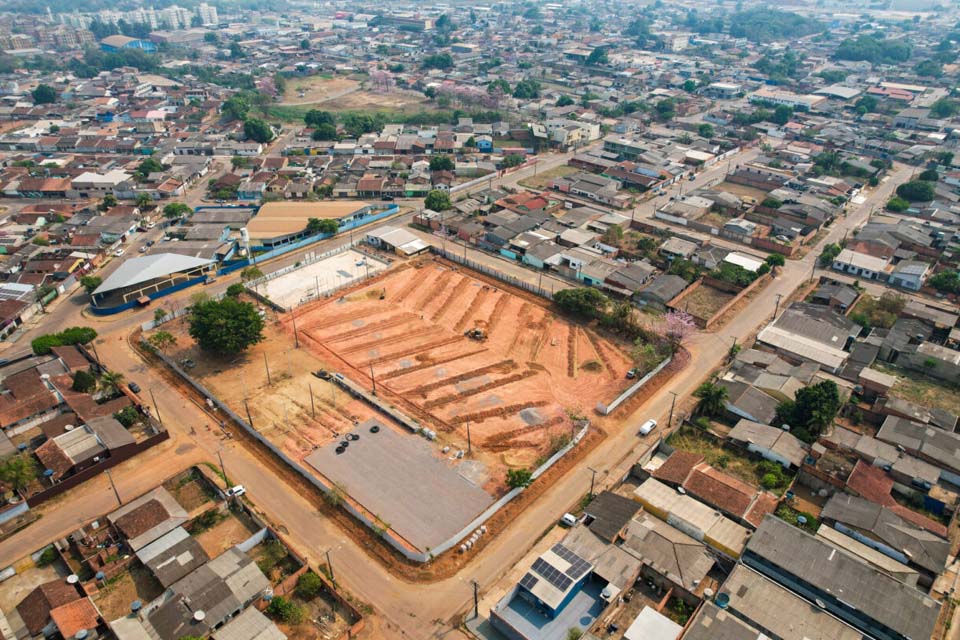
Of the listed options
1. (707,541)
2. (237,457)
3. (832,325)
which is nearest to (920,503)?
(707,541)

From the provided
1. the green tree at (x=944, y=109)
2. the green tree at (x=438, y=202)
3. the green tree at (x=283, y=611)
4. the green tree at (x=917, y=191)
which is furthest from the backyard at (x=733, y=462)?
the green tree at (x=944, y=109)

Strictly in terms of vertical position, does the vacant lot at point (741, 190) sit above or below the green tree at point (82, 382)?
above

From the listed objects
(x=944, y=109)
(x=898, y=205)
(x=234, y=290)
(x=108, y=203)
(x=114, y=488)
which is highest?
(x=944, y=109)

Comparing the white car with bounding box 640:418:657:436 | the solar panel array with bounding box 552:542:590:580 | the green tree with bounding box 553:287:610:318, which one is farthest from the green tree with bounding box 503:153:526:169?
the solar panel array with bounding box 552:542:590:580

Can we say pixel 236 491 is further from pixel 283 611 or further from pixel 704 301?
pixel 704 301

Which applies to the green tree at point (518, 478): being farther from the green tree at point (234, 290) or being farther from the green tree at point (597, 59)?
the green tree at point (597, 59)

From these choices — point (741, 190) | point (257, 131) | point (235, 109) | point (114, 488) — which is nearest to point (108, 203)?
point (257, 131)
